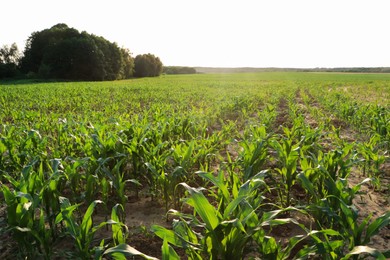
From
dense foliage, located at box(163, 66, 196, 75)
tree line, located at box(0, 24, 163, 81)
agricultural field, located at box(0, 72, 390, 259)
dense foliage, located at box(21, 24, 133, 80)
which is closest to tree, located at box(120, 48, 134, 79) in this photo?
tree line, located at box(0, 24, 163, 81)

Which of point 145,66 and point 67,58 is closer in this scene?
point 67,58

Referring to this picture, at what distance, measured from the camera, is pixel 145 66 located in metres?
70.3

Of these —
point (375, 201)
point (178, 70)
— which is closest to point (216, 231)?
point (375, 201)

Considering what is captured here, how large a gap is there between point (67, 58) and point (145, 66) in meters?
23.3

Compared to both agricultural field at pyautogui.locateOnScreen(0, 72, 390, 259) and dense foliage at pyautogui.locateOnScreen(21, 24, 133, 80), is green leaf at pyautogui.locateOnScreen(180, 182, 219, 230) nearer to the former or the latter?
agricultural field at pyautogui.locateOnScreen(0, 72, 390, 259)

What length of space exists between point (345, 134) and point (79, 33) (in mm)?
56024

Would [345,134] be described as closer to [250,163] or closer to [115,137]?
[250,163]

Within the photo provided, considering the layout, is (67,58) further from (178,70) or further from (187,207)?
(178,70)

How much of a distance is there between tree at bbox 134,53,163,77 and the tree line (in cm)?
448

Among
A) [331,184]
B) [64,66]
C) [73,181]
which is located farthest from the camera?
[64,66]

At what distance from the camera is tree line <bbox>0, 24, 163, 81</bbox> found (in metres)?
48.5

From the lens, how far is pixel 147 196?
391 centimetres

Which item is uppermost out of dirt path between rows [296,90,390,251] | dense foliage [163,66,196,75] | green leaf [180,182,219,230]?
dense foliage [163,66,196,75]

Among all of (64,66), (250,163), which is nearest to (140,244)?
(250,163)
